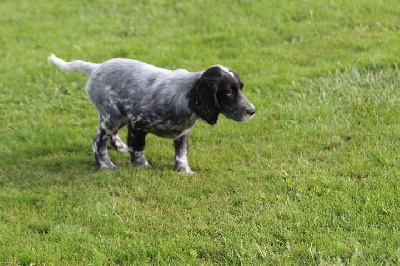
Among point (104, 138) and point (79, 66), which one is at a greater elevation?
point (79, 66)

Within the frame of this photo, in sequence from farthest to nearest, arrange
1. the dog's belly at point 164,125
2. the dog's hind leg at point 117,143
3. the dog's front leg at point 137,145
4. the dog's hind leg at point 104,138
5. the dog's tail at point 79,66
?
1. the dog's hind leg at point 117,143
2. the dog's tail at point 79,66
3. the dog's hind leg at point 104,138
4. the dog's front leg at point 137,145
5. the dog's belly at point 164,125

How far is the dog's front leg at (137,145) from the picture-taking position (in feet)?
21.1

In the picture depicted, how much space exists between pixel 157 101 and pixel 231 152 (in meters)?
1.27

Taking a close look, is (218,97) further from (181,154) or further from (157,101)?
(181,154)

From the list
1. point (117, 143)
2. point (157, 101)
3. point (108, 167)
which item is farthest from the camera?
point (117, 143)

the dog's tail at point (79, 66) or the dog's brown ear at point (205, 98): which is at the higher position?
the dog's brown ear at point (205, 98)

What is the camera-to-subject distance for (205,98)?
562 centimetres

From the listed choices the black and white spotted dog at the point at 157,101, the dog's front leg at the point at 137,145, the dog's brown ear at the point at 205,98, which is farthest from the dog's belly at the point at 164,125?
the dog's brown ear at the point at 205,98

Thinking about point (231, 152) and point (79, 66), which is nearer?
point (231, 152)

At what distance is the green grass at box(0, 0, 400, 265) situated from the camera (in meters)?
4.84

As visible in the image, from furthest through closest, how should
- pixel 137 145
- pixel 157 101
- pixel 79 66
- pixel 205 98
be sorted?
pixel 79 66 < pixel 137 145 < pixel 157 101 < pixel 205 98

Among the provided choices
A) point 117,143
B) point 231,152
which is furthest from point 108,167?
point 231,152

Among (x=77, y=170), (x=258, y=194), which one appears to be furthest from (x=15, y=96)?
(x=258, y=194)

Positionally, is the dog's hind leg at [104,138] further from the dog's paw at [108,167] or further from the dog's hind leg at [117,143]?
the dog's hind leg at [117,143]
